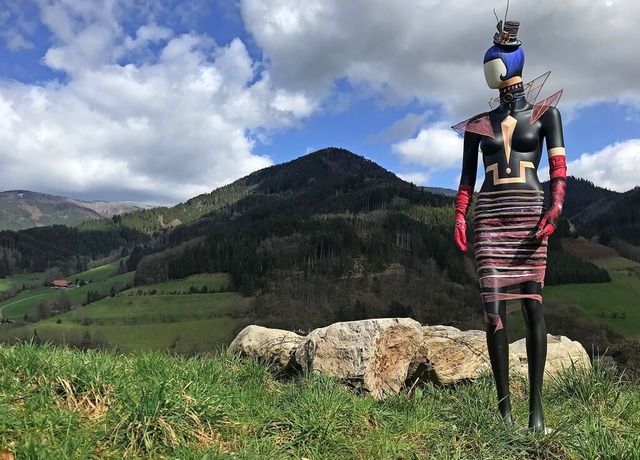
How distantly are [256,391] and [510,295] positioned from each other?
2860 mm

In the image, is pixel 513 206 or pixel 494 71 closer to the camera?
pixel 513 206

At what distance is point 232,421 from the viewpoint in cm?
384

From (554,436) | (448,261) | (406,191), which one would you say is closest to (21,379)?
(554,436)

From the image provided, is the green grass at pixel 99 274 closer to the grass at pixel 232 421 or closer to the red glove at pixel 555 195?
A: the grass at pixel 232 421

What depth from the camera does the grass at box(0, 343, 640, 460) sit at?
3277mm

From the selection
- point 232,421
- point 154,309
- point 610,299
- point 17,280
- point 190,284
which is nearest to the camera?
point 232,421

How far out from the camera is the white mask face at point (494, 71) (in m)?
5.08

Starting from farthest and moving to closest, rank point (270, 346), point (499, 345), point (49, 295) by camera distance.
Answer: point (49, 295)
point (270, 346)
point (499, 345)

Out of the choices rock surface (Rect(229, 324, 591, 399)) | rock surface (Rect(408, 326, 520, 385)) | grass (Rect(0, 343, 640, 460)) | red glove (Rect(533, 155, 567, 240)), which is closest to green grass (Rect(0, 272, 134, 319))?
rock surface (Rect(229, 324, 591, 399))

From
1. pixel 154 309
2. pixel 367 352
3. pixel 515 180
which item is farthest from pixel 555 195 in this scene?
pixel 154 309

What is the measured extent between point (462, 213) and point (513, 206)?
29.9 inches

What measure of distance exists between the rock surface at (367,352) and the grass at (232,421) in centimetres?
101

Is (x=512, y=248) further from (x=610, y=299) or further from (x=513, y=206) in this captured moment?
(x=610, y=299)

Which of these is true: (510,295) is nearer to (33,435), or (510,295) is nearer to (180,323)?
(33,435)
